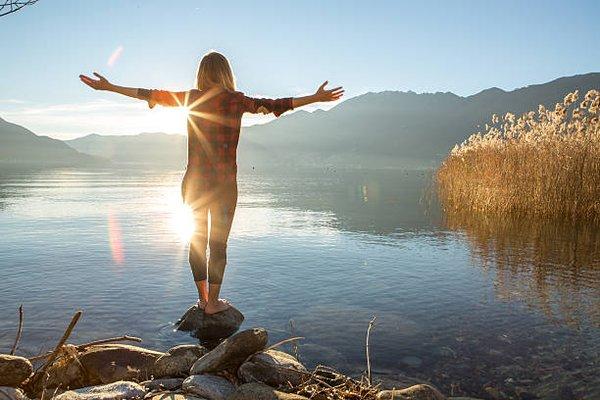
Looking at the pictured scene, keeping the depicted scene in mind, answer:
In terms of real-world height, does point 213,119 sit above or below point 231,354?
above

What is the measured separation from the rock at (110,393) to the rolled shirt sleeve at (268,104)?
2.88 metres

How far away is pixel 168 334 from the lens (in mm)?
4996

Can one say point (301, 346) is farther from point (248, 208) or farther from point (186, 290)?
point (248, 208)

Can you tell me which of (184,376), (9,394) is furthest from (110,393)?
(184,376)

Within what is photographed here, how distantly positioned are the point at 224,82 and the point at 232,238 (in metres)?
7.18

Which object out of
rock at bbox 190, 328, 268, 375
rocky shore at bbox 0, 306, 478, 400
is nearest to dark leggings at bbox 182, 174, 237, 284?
rocky shore at bbox 0, 306, 478, 400

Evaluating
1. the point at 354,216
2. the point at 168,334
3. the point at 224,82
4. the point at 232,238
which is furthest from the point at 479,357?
the point at 354,216

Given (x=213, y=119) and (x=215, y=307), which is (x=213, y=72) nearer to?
(x=213, y=119)

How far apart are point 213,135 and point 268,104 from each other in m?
0.65

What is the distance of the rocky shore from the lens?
3258 mm

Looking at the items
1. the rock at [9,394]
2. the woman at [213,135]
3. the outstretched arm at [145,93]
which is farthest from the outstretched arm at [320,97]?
the rock at [9,394]

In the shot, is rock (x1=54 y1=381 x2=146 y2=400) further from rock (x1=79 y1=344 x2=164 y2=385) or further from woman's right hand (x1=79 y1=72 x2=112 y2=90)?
woman's right hand (x1=79 y1=72 x2=112 y2=90)

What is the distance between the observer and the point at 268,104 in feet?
16.8

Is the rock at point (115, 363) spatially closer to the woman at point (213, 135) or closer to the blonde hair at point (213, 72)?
the woman at point (213, 135)
